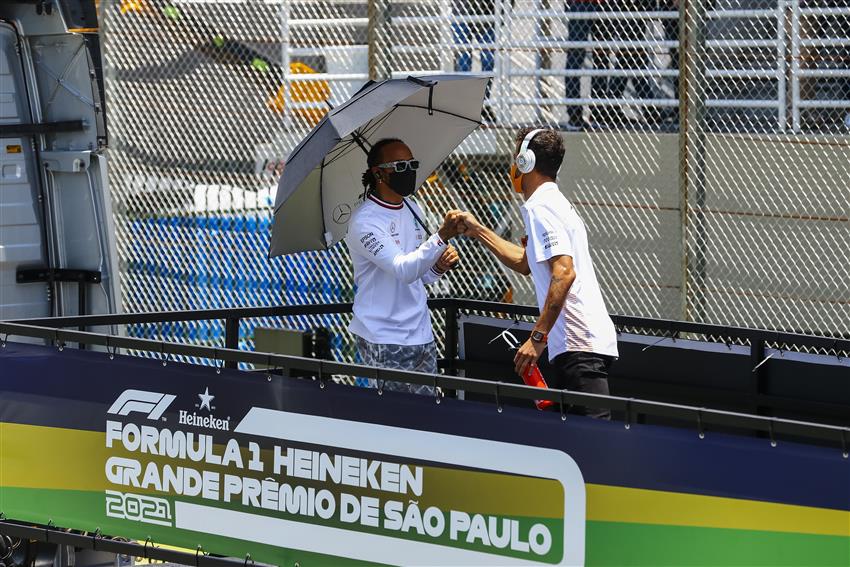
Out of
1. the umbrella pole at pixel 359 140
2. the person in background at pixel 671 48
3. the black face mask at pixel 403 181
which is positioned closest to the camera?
the black face mask at pixel 403 181

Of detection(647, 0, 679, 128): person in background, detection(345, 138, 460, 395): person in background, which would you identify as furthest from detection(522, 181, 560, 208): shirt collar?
detection(647, 0, 679, 128): person in background

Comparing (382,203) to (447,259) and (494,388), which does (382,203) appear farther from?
(494,388)

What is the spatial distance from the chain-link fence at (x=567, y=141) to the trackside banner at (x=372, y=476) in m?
4.46

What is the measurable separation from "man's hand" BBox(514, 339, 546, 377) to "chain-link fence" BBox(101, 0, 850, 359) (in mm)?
3705

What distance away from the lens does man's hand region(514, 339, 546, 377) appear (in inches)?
206

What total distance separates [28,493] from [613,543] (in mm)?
2571

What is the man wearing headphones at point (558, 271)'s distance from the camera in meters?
5.25

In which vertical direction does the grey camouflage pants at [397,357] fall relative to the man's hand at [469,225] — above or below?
below

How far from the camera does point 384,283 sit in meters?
5.82

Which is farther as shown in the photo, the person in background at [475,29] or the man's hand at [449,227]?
the person in background at [475,29]

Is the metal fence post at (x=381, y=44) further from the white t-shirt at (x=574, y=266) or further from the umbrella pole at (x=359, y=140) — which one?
the white t-shirt at (x=574, y=266)

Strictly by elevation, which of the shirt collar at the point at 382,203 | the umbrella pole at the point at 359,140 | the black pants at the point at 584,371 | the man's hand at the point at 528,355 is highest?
the umbrella pole at the point at 359,140

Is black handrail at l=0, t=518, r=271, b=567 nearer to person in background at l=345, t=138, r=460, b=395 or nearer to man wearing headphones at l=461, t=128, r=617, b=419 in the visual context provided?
person in background at l=345, t=138, r=460, b=395

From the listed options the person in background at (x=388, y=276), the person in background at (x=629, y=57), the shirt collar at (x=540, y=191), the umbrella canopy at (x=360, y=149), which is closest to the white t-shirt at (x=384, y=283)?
the person in background at (x=388, y=276)
